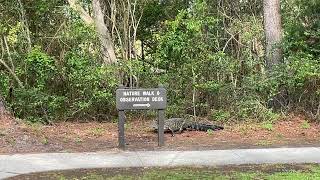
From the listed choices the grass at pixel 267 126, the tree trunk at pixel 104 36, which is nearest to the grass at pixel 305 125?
the grass at pixel 267 126

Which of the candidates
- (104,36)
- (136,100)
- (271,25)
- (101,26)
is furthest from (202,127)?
(101,26)

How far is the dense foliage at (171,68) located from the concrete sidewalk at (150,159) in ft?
14.8

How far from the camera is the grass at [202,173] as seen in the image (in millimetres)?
7527

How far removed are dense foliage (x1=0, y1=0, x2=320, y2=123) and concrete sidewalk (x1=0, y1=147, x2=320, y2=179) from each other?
452 centimetres

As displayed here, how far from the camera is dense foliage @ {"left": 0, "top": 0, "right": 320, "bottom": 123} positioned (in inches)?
567

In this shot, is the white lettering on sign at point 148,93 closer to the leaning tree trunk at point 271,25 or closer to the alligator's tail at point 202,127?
the alligator's tail at point 202,127

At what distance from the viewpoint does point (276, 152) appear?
31.8 feet

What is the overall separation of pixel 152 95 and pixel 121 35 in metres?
6.76

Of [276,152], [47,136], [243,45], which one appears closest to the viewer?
[276,152]

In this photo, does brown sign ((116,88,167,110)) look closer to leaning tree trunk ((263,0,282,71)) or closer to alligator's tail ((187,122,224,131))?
alligator's tail ((187,122,224,131))

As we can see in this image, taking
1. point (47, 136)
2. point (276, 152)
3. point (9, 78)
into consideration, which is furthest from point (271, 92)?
point (9, 78)

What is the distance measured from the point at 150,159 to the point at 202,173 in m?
1.48

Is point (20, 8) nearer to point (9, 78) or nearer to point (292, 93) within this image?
point (9, 78)

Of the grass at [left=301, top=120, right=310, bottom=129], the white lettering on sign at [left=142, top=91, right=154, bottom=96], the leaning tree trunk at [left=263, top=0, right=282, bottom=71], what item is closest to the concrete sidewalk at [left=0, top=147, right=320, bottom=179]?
the white lettering on sign at [left=142, top=91, right=154, bottom=96]
